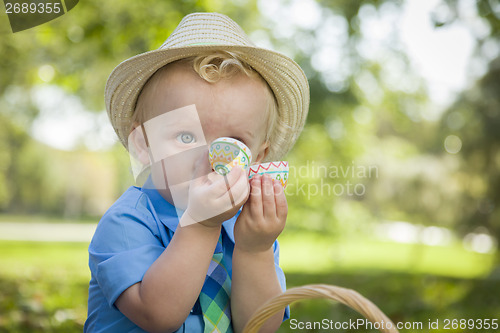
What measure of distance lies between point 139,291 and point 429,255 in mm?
14035

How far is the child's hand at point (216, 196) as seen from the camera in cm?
113

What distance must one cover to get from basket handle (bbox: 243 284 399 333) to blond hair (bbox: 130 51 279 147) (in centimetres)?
55

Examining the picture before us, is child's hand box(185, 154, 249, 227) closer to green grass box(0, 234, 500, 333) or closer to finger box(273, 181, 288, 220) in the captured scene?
finger box(273, 181, 288, 220)

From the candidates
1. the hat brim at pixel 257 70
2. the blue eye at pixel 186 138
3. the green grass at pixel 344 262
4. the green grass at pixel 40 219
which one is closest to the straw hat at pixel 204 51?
the hat brim at pixel 257 70

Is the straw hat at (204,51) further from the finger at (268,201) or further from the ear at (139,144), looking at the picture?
the finger at (268,201)

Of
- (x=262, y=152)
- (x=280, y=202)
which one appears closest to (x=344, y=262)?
→ (x=262, y=152)

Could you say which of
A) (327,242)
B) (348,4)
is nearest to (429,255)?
(327,242)

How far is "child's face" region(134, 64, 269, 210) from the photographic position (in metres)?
1.28

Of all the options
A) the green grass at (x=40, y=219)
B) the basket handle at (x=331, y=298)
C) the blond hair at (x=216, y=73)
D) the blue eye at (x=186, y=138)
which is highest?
the blond hair at (x=216, y=73)

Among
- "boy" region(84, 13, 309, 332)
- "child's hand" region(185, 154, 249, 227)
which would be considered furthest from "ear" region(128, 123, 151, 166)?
"child's hand" region(185, 154, 249, 227)

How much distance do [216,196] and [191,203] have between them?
0.22ft

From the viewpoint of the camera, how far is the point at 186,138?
1296 millimetres

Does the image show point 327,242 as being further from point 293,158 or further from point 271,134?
point 271,134

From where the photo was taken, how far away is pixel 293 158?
6047 millimetres
